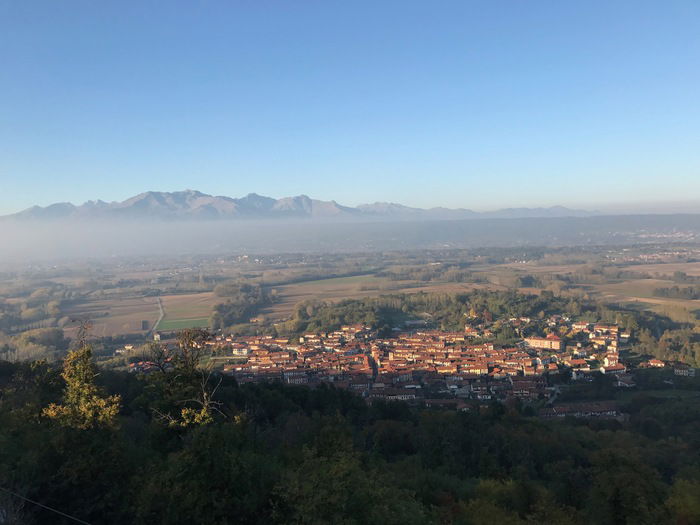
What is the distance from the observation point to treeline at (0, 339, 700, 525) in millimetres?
7199

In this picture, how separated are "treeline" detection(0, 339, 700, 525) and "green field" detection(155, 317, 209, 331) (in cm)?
2883

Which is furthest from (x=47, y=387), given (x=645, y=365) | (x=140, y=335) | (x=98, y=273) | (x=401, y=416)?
(x=98, y=273)

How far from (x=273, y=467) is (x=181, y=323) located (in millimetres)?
44473

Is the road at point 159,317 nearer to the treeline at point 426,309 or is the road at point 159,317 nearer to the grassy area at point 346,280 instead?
the treeline at point 426,309

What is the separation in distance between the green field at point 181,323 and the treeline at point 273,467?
28.8m

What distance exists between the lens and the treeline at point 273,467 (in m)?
7.20

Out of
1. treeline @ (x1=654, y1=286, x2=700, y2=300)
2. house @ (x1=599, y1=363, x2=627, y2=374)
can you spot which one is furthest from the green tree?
treeline @ (x1=654, y1=286, x2=700, y2=300)

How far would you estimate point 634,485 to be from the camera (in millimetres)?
11500

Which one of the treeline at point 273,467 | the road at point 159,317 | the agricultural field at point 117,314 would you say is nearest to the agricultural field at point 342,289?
the road at point 159,317

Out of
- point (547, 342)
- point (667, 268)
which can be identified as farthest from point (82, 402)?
point (667, 268)

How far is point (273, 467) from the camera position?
8938mm

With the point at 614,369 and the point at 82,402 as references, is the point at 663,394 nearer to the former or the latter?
the point at 614,369

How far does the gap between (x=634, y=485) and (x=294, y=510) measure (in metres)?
8.83

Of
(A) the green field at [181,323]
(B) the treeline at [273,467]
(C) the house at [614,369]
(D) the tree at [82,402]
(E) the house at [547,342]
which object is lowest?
(E) the house at [547,342]
